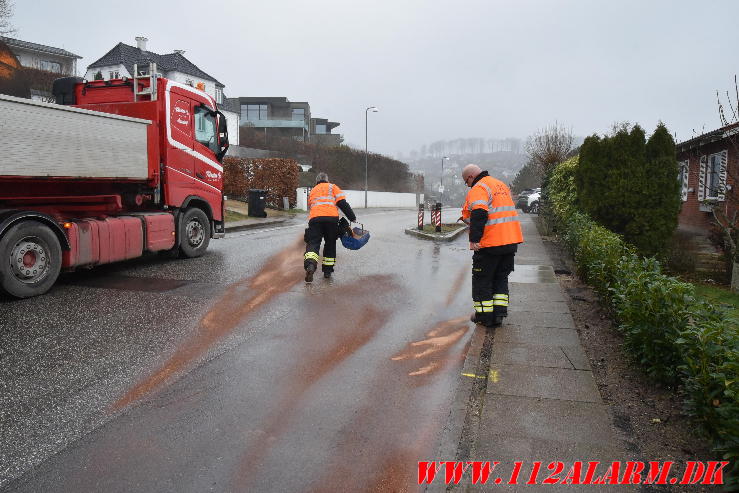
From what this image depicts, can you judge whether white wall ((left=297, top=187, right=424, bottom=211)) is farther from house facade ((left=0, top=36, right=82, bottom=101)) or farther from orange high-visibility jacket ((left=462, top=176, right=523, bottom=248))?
orange high-visibility jacket ((left=462, top=176, right=523, bottom=248))

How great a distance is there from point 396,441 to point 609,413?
1.55 meters

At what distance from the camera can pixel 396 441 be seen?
363 cm

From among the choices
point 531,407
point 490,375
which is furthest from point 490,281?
point 531,407

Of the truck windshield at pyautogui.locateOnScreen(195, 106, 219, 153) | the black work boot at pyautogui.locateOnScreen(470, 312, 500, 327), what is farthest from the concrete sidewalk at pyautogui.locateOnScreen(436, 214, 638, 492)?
the truck windshield at pyautogui.locateOnScreen(195, 106, 219, 153)

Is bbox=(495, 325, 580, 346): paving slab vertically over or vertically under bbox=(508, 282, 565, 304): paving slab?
under

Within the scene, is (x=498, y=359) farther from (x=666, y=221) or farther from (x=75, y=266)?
(x=666, y=221)

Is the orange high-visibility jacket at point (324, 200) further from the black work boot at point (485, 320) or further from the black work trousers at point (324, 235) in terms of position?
the black work boot at point (485, 320)

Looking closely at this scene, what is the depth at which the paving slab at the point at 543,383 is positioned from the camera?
4320 mm

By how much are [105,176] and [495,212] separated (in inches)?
223

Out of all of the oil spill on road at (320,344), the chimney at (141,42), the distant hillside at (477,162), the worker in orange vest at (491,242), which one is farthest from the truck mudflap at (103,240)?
the distant hillside at (477,162)

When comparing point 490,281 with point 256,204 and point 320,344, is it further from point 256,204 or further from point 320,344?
point 256,204

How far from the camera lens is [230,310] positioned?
6906 mm

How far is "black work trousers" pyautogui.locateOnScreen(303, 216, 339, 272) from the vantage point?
9.07 metres

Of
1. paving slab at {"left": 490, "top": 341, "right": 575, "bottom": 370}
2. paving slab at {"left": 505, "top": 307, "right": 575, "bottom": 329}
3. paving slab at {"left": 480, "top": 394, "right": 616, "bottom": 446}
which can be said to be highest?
paving slab at {"left": 505, "top": 307, "right": 575, "bottom": 329}
